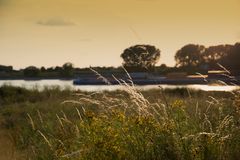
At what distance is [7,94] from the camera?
3744 centimetres

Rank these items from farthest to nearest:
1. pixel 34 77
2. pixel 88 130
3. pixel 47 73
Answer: pixel 47 73 < pixel 34 77 < pixel 88 130

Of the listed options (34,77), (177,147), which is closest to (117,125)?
(177,147)

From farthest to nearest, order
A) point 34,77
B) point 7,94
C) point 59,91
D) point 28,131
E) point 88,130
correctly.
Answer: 1. point 34,77
2. point 59,91
3. point 7,94
4. point 28,131
5. point 88,130

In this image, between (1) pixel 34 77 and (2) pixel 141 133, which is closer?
(2) pixel 141 133

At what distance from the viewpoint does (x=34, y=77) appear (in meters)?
96.7

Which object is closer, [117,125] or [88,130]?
[88,130]

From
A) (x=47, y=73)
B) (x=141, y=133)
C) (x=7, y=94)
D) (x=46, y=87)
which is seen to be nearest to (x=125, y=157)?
(x=141, y=133)

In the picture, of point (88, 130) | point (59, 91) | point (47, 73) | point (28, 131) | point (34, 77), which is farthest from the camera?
point (47, 73)

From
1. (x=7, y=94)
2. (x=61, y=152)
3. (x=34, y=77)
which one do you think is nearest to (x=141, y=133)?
(x=61, y=152)

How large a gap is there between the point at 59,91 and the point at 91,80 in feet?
197

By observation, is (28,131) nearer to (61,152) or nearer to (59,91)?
(61,152)

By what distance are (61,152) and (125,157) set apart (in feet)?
3.24

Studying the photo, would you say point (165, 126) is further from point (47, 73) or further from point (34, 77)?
point (47, 73)

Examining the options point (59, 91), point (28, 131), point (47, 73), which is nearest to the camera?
point (28, 131)
